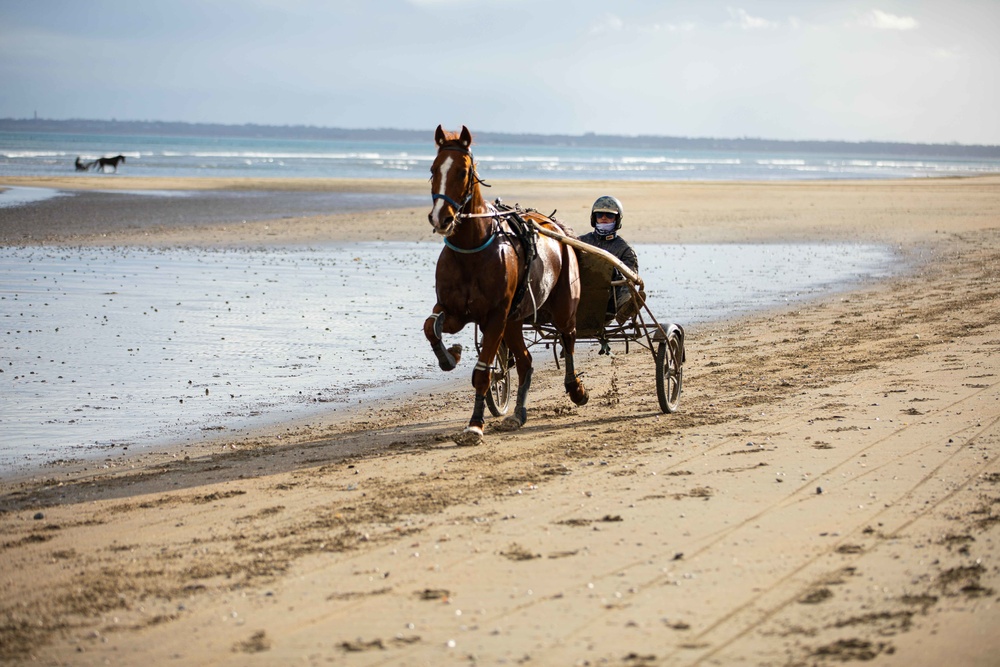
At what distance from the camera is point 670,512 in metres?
6.65

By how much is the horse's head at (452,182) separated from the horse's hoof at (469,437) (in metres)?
1.53

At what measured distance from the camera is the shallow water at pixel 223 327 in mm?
9742

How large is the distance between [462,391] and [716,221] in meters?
22.7

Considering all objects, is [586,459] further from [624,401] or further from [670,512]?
[624,401]

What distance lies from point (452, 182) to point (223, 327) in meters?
6.48

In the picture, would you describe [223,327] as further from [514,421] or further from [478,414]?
[478,414]

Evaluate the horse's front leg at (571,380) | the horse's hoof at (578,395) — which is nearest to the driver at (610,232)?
the horse's front leg at (571,380)

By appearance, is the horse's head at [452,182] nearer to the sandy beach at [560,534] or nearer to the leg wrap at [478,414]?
the leg wrap at [478,414]

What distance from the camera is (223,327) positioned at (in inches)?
542

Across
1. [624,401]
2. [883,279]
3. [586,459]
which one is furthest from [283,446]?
[883,279]

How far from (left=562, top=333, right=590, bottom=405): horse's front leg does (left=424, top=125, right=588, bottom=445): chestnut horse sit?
0.56 metres

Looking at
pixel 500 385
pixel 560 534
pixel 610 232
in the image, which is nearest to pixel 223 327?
pixel 500 385

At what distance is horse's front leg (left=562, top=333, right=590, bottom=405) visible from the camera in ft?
31.5

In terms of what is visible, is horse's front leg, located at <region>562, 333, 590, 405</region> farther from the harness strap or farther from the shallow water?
the shallow water
